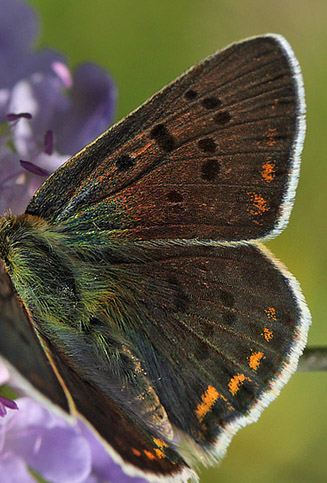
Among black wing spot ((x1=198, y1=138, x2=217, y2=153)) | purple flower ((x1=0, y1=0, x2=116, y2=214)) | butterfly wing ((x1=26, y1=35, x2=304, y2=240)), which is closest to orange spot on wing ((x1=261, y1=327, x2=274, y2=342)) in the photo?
butterfly wing ((x1=26, y1=35, x2=304, y2=240))

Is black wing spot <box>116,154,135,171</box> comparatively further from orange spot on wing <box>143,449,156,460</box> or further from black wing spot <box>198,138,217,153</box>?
orange spot on wing <box>143,449,156,460</box>

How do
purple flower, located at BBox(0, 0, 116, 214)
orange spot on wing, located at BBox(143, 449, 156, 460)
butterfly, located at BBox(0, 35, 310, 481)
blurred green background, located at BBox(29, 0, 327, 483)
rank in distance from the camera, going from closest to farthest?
orange spot on wing, located at BBox(143, 449, 156, 460), butterfly, located at BBox(0, 35, 310, 481), purple flower, located at BBox(0, 0, 116, 214), blurred green background, located at BBox(29, 0, 327, 483)

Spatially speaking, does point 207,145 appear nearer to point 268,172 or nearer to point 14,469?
point 268,172

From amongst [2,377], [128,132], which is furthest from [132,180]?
[2,377]

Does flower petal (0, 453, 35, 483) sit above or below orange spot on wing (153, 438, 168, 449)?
below

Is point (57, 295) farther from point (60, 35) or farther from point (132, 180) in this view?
point (60, 35)

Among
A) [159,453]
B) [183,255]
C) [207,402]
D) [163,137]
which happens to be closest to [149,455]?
[159,453]
